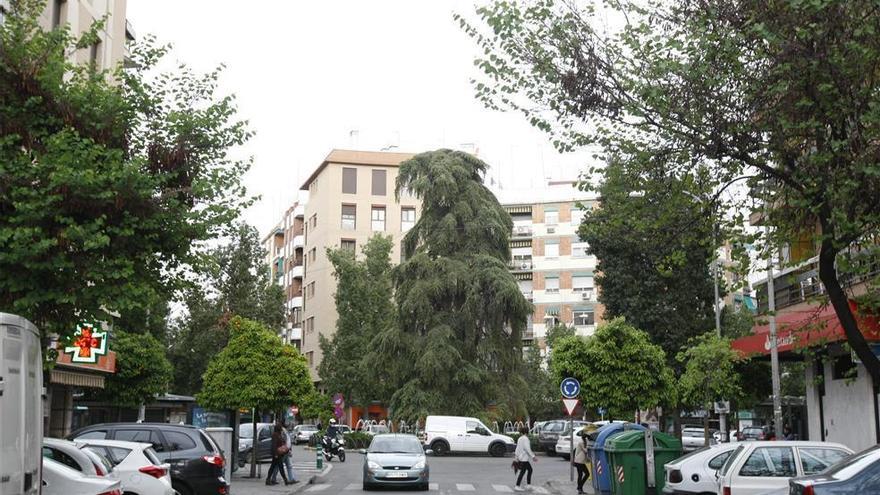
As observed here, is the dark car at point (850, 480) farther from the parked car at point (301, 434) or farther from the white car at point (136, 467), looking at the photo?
the parked car at point (301, 434)

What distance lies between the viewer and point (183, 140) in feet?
48.3

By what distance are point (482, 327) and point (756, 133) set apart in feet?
118

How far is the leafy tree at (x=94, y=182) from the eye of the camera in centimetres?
1278

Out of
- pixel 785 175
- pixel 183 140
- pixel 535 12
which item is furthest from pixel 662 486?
pixel 183 140

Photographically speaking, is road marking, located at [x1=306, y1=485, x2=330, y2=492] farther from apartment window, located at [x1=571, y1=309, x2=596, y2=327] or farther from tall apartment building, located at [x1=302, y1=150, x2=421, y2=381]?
tall apartment building, located at [x1=302, y1=150, x2=421, y2=381]

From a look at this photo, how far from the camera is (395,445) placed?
83.3 ft

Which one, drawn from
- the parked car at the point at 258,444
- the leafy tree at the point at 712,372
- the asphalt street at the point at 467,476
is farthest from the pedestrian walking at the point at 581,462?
the parked car at the point at 258,444

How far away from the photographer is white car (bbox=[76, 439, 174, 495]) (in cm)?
1432

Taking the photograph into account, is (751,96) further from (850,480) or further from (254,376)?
(254,376)

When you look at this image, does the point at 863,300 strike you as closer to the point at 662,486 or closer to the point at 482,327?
the point at 662,486

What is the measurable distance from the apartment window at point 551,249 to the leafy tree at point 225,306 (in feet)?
92.4

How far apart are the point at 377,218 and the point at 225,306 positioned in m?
28.4

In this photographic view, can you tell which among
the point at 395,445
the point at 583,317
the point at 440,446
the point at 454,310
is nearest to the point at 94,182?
the point at 395,445

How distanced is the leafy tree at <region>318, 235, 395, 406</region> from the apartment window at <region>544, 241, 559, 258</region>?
18.8m
